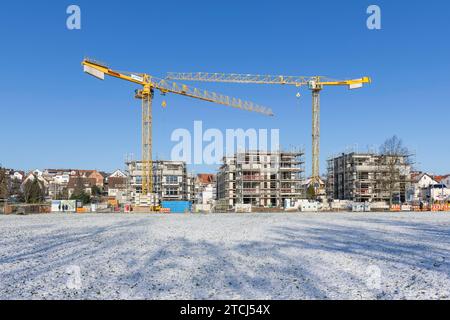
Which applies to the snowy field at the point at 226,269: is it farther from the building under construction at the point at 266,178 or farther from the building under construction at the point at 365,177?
the building under construction at the point at 365,177

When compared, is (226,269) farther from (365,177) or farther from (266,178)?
(365,177)

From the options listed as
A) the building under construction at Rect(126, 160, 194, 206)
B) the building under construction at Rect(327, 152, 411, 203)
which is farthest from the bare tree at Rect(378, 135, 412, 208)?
the building under construction at Rect(126, 160, 194, 206)

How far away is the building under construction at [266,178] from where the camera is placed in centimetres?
8575

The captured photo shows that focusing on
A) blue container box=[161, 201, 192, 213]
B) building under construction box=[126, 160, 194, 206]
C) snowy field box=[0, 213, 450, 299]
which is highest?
building under construction box=[126, 160, 194, 206]

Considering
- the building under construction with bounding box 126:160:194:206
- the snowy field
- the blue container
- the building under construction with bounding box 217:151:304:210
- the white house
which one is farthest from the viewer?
the white house

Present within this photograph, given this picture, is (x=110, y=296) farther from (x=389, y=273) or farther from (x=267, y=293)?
(x=389, y=273)

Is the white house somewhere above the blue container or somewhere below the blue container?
above

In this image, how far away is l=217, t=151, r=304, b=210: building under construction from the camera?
85750mm

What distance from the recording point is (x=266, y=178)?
86.9 metres

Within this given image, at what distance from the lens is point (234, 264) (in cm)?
1223

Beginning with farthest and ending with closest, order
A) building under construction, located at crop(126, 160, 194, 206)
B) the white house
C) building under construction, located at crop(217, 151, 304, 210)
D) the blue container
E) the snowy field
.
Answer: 1. the white house
2. building under construction, located at crop(126, 160, 194, 206)
3. building under construction, located at crop(217, 151, 304, 210)
4. the blue container
5. the snowy field

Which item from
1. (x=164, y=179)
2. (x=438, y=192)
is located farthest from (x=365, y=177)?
(x=164, y=179)

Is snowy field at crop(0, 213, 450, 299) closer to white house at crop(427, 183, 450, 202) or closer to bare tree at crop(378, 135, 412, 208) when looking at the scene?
bare tree at crop(378, 135, 412, 208)
